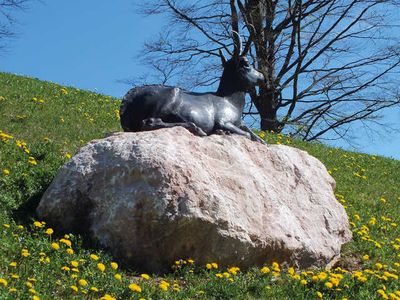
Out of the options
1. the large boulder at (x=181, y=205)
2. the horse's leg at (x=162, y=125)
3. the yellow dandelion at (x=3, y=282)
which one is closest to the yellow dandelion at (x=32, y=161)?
the large boulder at (x=181, y=205)

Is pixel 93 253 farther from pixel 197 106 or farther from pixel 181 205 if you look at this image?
pixel 197 106

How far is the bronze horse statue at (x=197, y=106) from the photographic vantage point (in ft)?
25.9

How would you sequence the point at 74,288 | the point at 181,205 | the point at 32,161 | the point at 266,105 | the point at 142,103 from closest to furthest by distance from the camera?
the point at 74,288
the point at 181,205
the point at 142,103
the point at 32,161
the point at 266,105

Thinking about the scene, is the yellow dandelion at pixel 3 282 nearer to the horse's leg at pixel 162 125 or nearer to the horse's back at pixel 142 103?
the horse's leg at pixel 162 125

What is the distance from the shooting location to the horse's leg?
305 inches

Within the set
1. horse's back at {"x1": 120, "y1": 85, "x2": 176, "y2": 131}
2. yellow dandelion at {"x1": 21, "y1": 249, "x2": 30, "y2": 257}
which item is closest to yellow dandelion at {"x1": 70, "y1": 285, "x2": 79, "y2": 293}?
yellow dandelion at {"x1": 21, "y1": 249, "x2": 30, "y2": 257}

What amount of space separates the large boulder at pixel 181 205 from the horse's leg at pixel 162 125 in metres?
0.21

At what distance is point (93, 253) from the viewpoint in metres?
6.70

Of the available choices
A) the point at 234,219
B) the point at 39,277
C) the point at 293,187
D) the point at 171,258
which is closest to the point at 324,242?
the point at 293,187

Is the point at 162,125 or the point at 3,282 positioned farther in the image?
the point at 162,125

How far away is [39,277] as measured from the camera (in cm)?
571

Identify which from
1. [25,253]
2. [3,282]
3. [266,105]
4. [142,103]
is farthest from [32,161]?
[266,105]

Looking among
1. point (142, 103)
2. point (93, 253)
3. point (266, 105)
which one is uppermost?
point (266, 105)

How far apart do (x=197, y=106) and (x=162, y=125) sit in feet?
2.01
